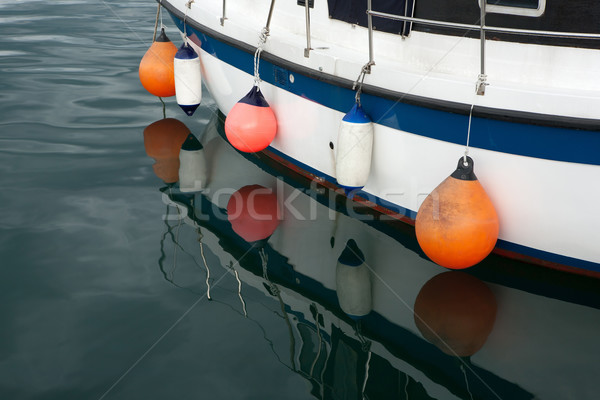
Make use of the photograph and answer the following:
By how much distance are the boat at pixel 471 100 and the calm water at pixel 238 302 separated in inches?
15.2

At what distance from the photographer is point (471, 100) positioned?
307cm

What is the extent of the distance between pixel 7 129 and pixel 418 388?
14.5ft

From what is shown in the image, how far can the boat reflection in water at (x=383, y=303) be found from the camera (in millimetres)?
2750

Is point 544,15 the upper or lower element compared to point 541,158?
upper

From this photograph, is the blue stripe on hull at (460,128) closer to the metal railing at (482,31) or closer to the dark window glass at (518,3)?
the metal railing at (482,31)

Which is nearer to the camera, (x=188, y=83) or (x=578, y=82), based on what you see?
(x=578, y=82)

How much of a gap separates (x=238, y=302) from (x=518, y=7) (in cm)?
212

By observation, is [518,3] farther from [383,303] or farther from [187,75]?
[187,75]

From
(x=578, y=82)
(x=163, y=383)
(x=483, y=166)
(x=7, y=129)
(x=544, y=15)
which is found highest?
(x=544, y=15)

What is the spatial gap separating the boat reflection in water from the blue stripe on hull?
0.81 meters

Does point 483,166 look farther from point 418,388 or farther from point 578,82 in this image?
point 418,388

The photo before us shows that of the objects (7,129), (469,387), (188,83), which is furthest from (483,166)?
(7,129)

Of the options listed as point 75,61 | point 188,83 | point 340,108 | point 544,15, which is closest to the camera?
point 544,15

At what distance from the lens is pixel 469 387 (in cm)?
270
